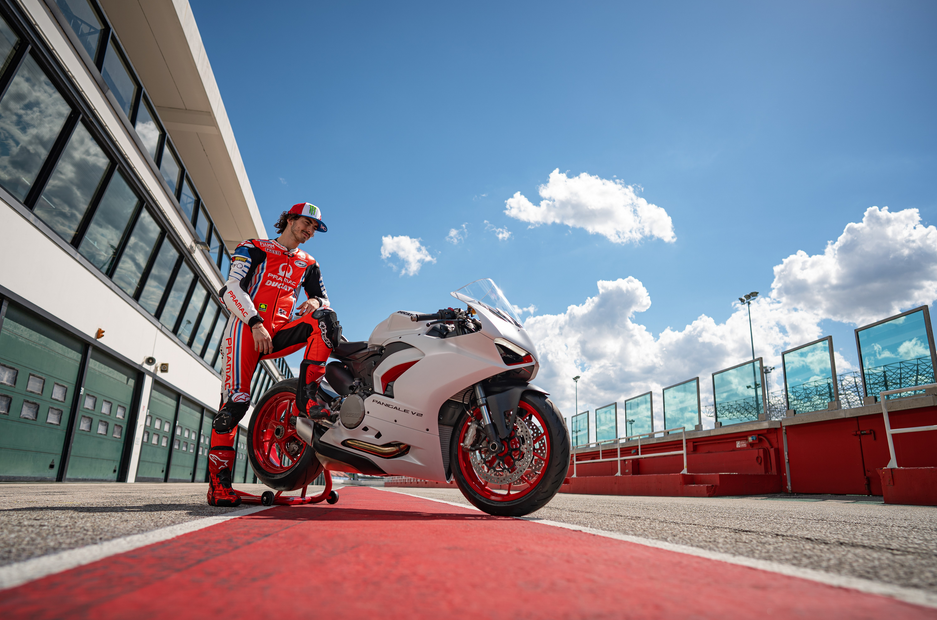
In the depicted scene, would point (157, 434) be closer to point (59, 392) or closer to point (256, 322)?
point (59, 392)

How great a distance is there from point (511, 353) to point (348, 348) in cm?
122

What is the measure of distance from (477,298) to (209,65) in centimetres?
1732

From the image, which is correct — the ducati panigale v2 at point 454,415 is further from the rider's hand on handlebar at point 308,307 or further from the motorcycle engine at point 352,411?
the rider's hand on handlebar at point 308,307

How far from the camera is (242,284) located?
3.90 metres

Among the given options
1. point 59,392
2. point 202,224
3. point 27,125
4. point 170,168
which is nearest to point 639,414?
point 202,224

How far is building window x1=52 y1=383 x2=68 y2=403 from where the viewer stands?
940 cm

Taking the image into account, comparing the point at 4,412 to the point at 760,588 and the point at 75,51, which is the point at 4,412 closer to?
the point at 75,51

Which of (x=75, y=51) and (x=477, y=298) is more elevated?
(x=75, y=51)

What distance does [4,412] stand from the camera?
8.07 metres

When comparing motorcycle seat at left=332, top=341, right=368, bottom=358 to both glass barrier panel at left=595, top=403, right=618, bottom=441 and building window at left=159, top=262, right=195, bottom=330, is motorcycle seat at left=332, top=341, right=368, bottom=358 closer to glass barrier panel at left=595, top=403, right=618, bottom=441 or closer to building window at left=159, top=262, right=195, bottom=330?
building window at left=159, top=262, right=195, bottom=330

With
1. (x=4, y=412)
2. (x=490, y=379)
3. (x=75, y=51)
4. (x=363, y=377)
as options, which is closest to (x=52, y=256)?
(x=4, y=412)

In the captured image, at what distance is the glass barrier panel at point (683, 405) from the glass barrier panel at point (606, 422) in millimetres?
3248

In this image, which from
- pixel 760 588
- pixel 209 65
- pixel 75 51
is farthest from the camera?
pixel 209 65

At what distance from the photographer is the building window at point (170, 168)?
13147mm
